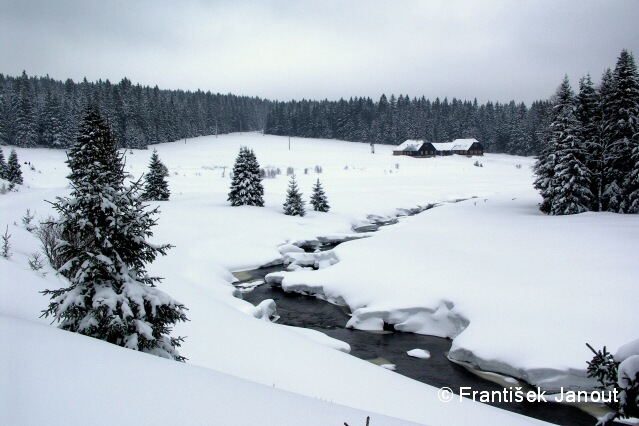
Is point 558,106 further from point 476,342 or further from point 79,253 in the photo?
point 79,253

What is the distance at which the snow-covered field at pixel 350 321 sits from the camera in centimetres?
385

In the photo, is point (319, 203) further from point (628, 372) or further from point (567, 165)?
point (628, 372)

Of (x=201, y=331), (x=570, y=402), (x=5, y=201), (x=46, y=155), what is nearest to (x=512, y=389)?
(x=570, y=402)

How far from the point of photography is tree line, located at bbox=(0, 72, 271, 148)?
75875mm

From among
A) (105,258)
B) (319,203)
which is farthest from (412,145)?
(105,258)

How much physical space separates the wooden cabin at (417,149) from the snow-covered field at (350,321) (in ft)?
201

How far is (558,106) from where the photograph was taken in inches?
1190

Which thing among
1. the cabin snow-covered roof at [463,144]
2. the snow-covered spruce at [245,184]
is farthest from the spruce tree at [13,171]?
the cabin snow-covered roof at [463,144]

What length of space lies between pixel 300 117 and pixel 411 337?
123348mm

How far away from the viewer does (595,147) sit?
30266 mm

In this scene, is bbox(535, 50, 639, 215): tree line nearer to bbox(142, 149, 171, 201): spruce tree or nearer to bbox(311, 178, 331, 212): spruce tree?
bbox(311, 178, 331, 212): spruce tree

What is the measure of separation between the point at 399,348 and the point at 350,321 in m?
2.44

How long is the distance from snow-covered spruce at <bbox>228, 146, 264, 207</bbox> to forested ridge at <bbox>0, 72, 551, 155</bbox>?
5474cm

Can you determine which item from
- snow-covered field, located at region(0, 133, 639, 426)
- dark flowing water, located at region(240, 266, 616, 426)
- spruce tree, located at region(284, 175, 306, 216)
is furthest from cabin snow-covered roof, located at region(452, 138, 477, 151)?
dark flowing water, located at region(240, 266, 616, 426)
